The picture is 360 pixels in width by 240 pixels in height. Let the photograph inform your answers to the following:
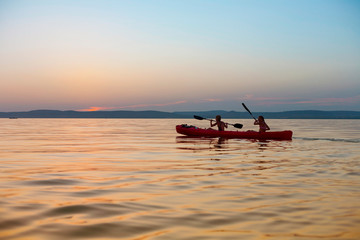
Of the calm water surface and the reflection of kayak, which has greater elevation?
the reflection of kayak

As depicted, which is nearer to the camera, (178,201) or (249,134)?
(178,201)

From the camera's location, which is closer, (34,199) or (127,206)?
(127,206)

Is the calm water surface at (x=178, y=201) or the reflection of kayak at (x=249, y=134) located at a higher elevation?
the reflection of kayak at (x=249, y=134)

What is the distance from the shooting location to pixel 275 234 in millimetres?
5176

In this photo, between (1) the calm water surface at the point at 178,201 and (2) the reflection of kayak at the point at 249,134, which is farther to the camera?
(2) the reflection of kayak at the point at 249,134

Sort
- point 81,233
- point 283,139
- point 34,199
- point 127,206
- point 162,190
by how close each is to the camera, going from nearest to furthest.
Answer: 1. point 81,233
2. point 127,206
3. point 34,199
4. point 162,190
5. point 283,139

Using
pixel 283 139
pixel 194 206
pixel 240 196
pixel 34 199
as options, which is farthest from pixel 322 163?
pixel 283 139

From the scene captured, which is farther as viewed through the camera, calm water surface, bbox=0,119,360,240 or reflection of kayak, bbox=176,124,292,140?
reflection of kayak, bbox=176,124,292,140

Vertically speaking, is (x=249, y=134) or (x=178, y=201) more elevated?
(x=249, y=134)

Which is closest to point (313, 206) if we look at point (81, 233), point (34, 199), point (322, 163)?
point (81, 233)

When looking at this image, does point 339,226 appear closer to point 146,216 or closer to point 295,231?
point 295,231

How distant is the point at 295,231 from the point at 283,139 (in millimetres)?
21816

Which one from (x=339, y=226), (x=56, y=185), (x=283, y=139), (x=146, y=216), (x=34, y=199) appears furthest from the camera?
(x=283, y=139)

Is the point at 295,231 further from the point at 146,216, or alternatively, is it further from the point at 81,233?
the point at 81,233
